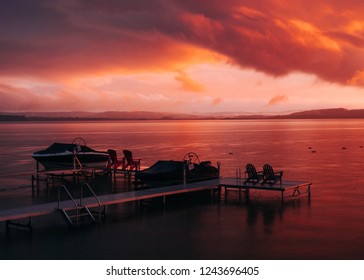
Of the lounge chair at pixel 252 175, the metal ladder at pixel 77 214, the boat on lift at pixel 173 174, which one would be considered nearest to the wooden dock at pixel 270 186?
the lounge chair at pixel 252 175

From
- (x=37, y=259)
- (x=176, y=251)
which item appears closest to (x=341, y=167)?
(x=176, y=251)

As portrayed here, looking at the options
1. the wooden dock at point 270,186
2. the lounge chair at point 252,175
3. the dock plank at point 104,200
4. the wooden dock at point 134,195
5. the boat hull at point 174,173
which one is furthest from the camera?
the boat hull at point 174,173

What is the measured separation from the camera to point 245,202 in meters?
20.4

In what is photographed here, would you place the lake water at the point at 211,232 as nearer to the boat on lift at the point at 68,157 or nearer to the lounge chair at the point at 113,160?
the lounge chair at the point at 113,160

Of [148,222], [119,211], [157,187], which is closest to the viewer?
[148,222]

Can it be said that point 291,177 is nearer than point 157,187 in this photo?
No

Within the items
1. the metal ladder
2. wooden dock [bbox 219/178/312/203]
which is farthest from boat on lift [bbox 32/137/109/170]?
the metal ladder

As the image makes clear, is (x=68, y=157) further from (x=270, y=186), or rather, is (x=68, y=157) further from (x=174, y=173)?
(x=270, y=186)

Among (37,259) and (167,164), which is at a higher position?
(167,164)

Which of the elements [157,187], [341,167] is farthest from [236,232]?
[341,167]

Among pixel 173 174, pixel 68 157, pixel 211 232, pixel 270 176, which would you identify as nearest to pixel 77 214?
pixel 211 232

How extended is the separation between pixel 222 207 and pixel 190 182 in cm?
326

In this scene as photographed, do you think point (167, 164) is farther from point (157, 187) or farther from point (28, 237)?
point (28, 237)
